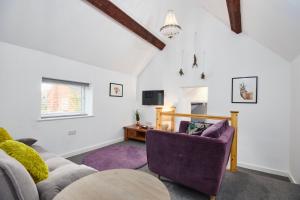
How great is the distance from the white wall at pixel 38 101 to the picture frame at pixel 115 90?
0.33 feet

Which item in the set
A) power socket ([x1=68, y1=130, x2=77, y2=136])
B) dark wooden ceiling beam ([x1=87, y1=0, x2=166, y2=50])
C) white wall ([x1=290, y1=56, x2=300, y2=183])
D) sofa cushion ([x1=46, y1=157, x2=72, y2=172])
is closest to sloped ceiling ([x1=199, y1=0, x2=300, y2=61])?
white wall ([x1=290, y1=56, x2=300, y2=183])

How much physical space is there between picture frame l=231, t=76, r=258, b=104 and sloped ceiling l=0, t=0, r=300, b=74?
677 mm

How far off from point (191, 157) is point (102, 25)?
2927 mm

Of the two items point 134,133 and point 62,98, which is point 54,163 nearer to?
point 62,98

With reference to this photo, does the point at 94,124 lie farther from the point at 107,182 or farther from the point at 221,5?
the point at 221,5

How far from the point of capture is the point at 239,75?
3355 millimetres

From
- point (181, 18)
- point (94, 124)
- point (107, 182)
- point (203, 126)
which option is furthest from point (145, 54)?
point (107, 182)

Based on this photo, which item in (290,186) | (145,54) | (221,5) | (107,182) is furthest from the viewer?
(145,54)

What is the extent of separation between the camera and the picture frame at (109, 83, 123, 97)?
4262mm

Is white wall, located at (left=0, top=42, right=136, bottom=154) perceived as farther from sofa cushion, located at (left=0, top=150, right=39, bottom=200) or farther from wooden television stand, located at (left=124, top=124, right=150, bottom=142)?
sofa cushion, located at (left=0, top=150, right=39, bottom=200)

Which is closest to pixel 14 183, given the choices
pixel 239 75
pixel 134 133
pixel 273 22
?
pixel 273 22

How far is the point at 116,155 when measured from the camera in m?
3.38

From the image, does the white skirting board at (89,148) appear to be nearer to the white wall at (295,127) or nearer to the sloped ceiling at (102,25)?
the sloped ceiling at (102,25)

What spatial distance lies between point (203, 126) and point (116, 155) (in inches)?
→ 77.4
